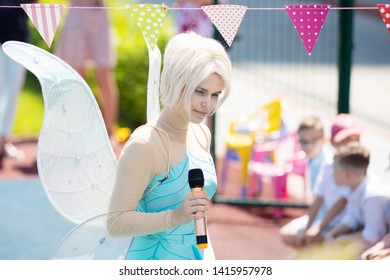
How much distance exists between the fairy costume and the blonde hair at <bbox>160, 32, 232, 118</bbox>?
151mm

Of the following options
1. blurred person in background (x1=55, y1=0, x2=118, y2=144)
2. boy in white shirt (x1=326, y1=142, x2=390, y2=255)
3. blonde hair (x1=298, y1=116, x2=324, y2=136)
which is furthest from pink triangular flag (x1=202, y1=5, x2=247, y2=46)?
blurred person in background (x1=55, y1=0, x2=118, y2=144)

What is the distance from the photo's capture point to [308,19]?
160 inches

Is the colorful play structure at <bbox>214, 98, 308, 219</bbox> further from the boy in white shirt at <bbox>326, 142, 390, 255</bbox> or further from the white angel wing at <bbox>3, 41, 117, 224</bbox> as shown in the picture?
the white angel wing at <bbox>3, 41, 117, 224</bbox>

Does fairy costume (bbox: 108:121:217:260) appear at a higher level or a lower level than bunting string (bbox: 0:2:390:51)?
lower

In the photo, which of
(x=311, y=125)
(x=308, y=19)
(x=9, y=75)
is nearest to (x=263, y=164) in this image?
(x=311, y=125)

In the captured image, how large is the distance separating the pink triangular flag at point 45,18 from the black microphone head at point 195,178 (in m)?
1.06

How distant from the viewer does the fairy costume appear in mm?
3250

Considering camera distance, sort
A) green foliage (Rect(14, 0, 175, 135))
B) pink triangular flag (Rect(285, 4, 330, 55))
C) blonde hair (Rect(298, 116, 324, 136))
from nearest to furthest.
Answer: pink triangular flag (Rect(285, 4, 330, 55)) < blonde hair (Rect(298, 116, 324, 136)) < green foliage (Rect(14, 0, 175, 135))

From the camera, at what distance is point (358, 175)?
4863mm

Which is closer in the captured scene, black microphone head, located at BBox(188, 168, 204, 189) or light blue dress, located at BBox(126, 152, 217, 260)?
black microphone head, located at BBox(188, 168, 204, 189)

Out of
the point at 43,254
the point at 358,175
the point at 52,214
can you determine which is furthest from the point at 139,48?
the point at 358,175

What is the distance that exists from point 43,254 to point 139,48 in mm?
3446

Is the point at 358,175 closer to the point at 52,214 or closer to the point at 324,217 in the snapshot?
the point at 324,217

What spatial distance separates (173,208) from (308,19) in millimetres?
1209
